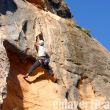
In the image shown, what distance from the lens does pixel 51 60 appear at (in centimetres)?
2289

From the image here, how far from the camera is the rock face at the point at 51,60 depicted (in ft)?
67.9

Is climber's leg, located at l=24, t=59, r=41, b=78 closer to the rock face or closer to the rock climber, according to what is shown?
the rock climber

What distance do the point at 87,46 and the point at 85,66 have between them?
162cm

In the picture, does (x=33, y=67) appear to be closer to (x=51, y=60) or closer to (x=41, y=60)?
(x=41, y=60)

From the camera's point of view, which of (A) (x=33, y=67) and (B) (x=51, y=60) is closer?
(A) (x=33, y=67)

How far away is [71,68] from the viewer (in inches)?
915

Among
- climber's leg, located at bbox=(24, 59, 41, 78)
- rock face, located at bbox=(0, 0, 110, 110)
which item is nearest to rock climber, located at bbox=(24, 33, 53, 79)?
climber's leg, located at bbox=(24, 59, 41, 78)

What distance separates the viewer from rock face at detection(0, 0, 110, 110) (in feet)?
67.9

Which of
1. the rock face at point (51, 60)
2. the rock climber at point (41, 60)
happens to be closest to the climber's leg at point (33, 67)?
the rock climber at point (41, 60)

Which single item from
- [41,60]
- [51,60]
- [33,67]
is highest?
[51,60]

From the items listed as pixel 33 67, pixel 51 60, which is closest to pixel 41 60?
pixel 33 67

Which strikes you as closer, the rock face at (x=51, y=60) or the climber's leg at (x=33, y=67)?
the rock face at (x=51, y=60)

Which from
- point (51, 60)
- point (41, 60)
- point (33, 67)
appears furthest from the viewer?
point (51, 60)

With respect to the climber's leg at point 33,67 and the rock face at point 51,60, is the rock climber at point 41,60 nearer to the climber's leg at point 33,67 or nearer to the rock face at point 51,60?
the climber's leg at point 33,67
